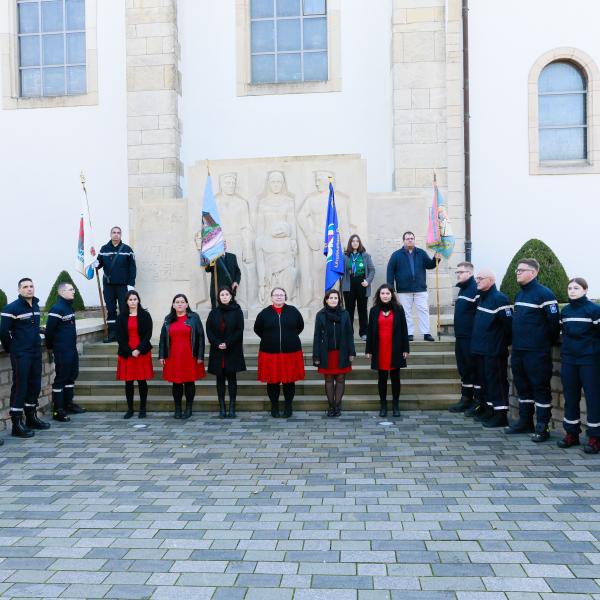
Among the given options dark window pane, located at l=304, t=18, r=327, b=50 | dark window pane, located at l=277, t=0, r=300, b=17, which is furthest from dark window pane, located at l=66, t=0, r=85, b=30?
dark window pane, located at l=304, t=18, r=327, b=50

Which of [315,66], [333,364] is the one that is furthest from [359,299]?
[315,66]

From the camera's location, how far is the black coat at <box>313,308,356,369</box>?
8.74 metres

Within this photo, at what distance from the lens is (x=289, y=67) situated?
1602 cm

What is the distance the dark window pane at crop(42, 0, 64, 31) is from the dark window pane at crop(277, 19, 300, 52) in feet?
17.4

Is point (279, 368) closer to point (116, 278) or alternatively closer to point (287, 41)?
point (116, 278)

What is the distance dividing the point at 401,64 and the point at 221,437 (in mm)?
9847

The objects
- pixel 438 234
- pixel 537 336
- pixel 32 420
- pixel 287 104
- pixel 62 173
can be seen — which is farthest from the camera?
pixel 62 173

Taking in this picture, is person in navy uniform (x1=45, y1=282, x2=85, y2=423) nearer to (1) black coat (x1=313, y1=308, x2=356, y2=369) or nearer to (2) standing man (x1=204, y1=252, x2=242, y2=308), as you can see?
(2) standing man (x1=204, y1=252, x2=242, y2=308)

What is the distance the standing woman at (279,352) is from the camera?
29.0ft

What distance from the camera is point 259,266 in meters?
11.3

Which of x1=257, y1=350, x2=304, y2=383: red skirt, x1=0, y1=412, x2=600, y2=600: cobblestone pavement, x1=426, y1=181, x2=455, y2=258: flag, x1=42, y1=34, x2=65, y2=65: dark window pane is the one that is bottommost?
x1=0, y1=412, x2=600, y2=600: cobblestone pavement

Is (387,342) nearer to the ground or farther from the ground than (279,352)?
farther from the ground

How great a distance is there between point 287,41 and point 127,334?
987cm

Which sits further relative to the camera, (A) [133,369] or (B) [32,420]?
(A) [133,369]
